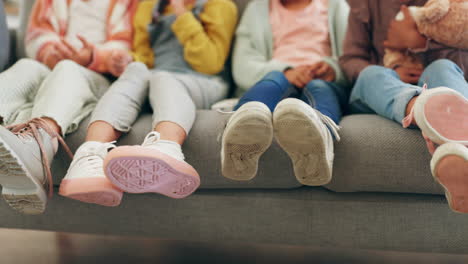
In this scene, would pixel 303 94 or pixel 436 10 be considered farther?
pixel 303 94

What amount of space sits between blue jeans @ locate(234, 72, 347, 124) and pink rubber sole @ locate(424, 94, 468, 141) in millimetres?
236

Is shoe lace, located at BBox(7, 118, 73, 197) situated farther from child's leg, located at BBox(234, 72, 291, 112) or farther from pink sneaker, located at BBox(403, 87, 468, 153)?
pink sneaker, located at BBox(403, 87, 468, 153)

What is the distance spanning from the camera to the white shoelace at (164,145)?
794mm

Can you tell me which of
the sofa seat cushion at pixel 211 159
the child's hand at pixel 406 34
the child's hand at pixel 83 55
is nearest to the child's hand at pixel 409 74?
the child's hand at pixel 406 34

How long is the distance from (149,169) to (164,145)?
81mm

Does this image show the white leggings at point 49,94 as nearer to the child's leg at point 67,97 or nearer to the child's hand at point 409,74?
the child's leg at point 67,97

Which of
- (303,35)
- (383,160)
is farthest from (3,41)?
(383,160)

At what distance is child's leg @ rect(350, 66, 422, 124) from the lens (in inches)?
32.3

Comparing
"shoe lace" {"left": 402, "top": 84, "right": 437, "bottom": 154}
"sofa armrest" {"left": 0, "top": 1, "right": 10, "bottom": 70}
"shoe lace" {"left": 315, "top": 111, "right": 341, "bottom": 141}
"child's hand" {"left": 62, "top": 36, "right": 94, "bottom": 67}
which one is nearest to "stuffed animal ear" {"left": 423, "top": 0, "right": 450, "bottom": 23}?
"shoe lace" {"left": 402, "top": 84, "right": 437, "bottom": 154}

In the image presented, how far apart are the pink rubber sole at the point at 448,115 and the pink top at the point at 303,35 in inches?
23.8

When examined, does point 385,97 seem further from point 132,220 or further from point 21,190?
point 21,190

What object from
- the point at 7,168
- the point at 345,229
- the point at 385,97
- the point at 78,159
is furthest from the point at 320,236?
the point at 7,168

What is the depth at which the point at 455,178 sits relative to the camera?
67cm

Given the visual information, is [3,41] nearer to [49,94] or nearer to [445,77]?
[49,94]
